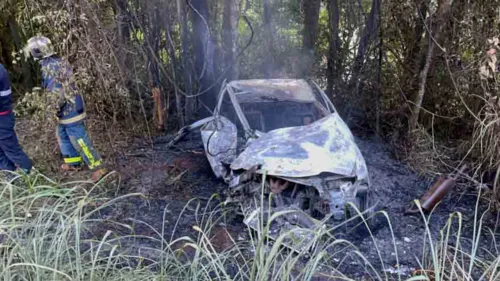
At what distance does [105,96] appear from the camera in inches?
234

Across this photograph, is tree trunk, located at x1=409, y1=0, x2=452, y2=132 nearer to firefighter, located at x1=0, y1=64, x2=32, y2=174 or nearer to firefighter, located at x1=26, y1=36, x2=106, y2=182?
firefighter, located at x1=26, y1=36, x2=106, y2=182

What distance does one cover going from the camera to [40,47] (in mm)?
5129

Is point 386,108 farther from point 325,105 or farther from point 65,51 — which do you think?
point 65,51

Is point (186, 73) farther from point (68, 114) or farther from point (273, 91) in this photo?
point (68, 114)

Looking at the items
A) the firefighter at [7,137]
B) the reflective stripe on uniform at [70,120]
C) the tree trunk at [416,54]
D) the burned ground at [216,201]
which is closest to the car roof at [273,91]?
the burned ground at [216,201]

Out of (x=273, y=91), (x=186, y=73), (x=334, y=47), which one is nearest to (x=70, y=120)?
(x=186, y=73)

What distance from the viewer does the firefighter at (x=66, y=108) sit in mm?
5160

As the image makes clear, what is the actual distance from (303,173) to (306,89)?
2088 millimetres

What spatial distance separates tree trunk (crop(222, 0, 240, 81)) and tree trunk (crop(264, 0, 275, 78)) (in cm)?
74

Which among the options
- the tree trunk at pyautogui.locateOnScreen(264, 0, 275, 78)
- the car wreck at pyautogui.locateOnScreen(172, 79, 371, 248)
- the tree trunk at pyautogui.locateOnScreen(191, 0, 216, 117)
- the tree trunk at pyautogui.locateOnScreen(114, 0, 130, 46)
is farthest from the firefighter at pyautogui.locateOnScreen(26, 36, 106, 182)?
the tree trunk at pyautogui.locateOnScreen(264, 0, 275, 78)

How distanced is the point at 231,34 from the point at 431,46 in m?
3.25

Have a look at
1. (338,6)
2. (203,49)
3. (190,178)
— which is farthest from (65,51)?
(338,6)

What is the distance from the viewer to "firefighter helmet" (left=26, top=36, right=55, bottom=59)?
16.8 ft

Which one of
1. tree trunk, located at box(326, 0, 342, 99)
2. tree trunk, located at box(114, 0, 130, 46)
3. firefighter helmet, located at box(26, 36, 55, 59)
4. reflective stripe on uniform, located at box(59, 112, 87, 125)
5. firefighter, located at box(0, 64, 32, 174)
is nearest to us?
firefighter helmet, located at box(26, 36, 55, 59)
